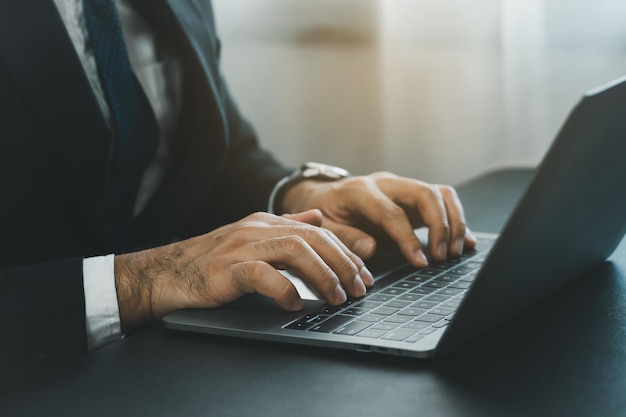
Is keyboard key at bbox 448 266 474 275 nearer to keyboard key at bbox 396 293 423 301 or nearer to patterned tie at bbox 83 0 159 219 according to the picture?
keyboard key at bbox 396 293 423 301

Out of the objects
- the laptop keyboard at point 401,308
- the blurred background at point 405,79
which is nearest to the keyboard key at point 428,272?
the laptop keyboard at point 401,308

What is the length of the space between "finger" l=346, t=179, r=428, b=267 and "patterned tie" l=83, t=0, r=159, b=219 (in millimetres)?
324

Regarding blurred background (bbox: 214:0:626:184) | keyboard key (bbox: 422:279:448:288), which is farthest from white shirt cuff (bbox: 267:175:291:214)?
→ blurred background (bbox: 214:0:626:184)

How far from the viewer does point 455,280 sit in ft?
2.92

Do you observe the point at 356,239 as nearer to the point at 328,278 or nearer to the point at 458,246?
the point at 458,246

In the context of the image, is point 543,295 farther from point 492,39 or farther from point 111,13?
point 492,39

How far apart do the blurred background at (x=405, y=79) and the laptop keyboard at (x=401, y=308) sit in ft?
3.63

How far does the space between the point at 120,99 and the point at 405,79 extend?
1071 mm

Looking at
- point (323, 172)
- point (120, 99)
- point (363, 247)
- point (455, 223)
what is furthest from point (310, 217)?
point (120, 99)

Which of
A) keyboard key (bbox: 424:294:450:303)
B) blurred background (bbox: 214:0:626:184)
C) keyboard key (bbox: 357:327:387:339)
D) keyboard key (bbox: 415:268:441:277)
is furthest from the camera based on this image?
blurred background (bbox: 214:0:626:184)

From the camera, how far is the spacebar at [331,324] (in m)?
0.73

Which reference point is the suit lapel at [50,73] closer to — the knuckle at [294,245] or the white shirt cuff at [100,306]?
the white shirt cuff at [100,306]

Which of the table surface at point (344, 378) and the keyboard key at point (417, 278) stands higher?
the table surface at point (344, 378)

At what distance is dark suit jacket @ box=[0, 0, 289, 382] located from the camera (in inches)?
30.9
